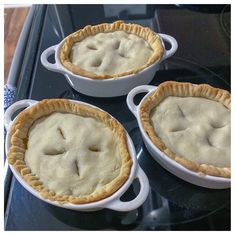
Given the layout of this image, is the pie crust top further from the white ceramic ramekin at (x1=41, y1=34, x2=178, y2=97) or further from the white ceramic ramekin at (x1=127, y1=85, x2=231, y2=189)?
the white ceramic ramekin at (x1=127, y1=85, x2=231, y2=189)

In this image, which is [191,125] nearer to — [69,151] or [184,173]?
[184,173]

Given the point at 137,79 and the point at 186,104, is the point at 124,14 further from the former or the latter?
the point at 186,104

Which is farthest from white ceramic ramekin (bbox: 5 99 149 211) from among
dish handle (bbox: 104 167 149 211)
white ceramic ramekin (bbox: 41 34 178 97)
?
white ceramic ramekin (bbox: 41 34 178 97)

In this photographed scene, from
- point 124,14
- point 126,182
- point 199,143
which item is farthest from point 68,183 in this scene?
point 124,14

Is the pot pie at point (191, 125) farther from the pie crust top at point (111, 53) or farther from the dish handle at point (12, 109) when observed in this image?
the dish handle at point (12, 109)

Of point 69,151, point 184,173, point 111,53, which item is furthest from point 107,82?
point 184,173

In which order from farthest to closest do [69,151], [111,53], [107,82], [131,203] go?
1. [111,53]
2. [107,82]
3. [69,151]
4. [131,203]
